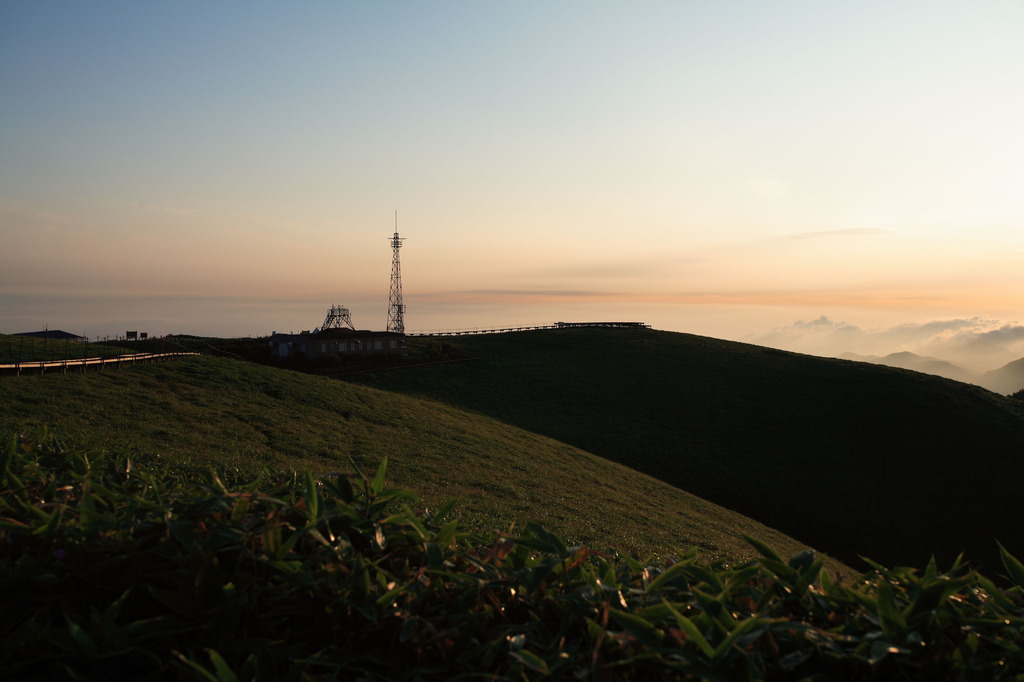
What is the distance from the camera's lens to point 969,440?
40.7m

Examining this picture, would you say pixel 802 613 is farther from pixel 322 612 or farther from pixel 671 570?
pixel 322 612

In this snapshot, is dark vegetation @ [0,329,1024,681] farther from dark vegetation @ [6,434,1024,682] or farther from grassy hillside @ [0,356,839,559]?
grassy hillside @ [0,356,839,559]

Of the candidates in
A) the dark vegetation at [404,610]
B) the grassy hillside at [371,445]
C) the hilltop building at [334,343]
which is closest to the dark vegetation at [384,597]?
the dark vegetation at [404,610]

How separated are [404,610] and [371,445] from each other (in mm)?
24907

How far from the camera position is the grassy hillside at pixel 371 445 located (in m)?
19.1

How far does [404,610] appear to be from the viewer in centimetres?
181

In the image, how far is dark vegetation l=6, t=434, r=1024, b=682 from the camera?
1.63m

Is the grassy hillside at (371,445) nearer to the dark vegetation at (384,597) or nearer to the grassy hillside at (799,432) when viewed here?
the grassy hillside at (799,432)

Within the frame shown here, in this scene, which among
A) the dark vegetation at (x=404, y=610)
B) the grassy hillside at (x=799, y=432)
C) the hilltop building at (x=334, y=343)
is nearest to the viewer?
the dark vegetation at (x=404, y=610)

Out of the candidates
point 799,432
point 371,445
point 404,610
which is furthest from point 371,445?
point 799,432

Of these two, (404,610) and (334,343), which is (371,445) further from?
(334,343)

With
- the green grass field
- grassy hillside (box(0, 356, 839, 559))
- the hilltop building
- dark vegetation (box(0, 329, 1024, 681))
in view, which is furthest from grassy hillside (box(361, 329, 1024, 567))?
dark vegetation (box(0, 329, 1024, 681))

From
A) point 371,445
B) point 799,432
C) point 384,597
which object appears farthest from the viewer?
point 799,432

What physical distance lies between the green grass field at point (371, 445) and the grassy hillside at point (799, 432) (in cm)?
594
